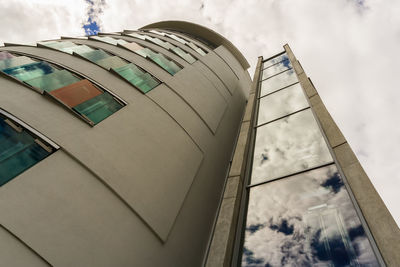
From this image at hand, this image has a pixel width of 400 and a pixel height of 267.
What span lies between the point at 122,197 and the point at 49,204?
65.5 inches

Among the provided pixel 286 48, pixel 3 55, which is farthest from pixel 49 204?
pixel 286 48

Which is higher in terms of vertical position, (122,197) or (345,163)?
(345,163)

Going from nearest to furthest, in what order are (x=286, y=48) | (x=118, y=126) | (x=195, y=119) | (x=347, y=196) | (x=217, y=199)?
1. (x=347, y=196)
2. (x=118, y=126)
3. (x=217, y=199)
4. (x=195, y=119)
5. (x=286, y=48)

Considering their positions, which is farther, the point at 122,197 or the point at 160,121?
the point at 160,121

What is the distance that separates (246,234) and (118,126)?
511 cm

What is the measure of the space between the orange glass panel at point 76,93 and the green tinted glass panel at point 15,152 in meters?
1.80

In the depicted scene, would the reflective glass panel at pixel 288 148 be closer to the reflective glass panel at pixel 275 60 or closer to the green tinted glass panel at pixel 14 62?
the reflective glass panel at pixel 275 60

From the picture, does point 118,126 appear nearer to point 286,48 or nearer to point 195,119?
point 195,119

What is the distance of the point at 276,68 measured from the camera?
14.8 m

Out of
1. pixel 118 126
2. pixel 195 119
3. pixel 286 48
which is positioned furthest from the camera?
pixel 286 48

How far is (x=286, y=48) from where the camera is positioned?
1648cm

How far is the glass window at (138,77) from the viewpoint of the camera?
10.2 metres

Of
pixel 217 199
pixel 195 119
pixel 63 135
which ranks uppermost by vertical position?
pixel 195 119

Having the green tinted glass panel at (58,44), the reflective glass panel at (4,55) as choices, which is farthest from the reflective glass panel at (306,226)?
the green tinted glass panel at (58,44)
